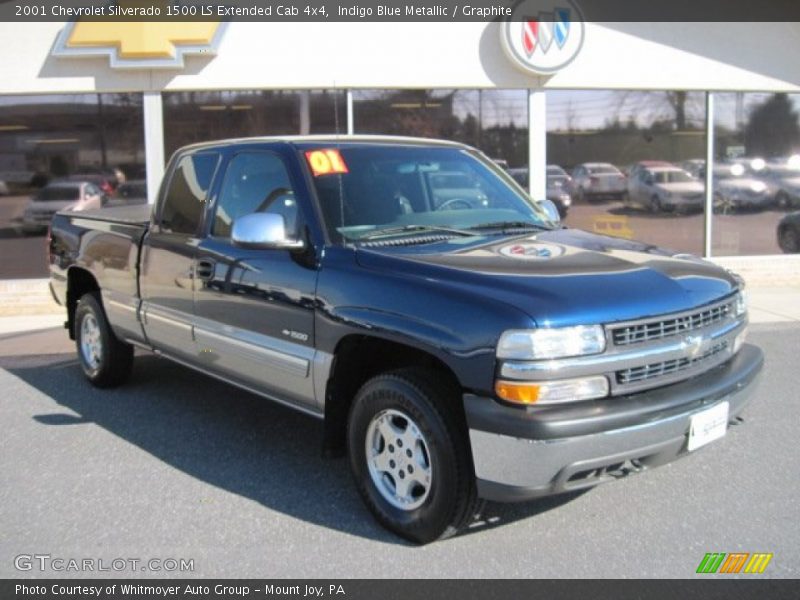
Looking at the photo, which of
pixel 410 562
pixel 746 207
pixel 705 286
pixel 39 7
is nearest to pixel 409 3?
pixel 39 7

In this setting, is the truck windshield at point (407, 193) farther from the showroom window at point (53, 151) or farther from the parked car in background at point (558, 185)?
the showroom window at point (53, 151)

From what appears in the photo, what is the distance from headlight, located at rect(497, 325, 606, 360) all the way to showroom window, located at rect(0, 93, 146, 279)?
8.54 m

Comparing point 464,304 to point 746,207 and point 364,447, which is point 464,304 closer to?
point 364,447

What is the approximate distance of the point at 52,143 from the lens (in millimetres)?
10508

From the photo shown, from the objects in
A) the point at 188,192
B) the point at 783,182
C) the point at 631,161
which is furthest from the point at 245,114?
the point at 783,182

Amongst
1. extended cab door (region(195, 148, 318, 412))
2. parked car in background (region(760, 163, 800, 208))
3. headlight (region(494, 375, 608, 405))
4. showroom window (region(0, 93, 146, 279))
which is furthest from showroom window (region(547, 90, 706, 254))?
headlight (region(494, 375, 608, 405))

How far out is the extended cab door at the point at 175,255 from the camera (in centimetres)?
518

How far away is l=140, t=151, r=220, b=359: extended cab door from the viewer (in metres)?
5.18

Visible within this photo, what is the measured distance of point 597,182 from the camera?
11.5m

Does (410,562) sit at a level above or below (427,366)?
below

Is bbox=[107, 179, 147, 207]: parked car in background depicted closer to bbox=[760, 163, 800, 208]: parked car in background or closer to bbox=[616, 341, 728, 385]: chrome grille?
bbox=[616, 341, 728, 385]: chrome grille

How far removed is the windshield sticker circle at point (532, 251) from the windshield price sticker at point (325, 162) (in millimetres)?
1048

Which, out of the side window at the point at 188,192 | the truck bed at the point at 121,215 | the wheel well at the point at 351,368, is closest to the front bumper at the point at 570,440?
the wheel well at the point at 351,368
